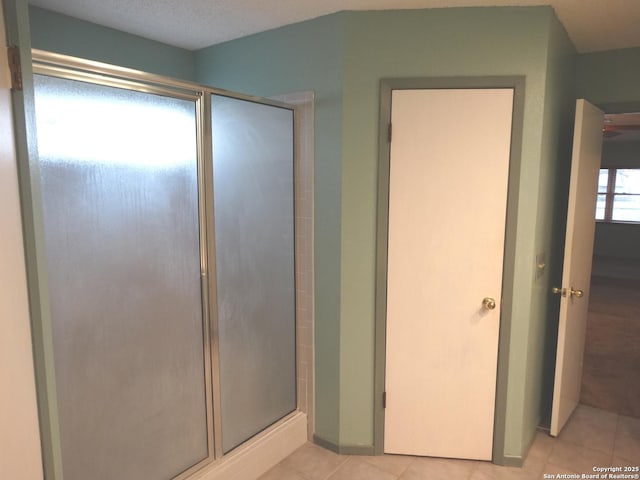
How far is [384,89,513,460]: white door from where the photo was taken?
2.26 meters

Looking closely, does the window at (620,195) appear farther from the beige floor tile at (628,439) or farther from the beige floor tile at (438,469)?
the beige floor tile at (438,469)

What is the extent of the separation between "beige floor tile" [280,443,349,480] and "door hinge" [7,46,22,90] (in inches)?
85.3

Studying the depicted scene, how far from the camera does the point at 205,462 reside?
2141mm

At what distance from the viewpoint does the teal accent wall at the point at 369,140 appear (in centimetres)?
219

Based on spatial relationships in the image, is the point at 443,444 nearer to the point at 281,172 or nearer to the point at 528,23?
the point at 281,172

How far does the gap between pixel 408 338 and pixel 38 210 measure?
1833mm

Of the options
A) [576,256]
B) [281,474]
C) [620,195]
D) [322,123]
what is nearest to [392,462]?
[281,474]

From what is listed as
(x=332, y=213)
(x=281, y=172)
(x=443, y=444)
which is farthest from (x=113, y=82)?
(x=443, y=444)

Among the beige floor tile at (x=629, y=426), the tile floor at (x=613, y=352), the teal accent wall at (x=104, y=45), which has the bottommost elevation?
the beige floor tile at (x=629, y=426)

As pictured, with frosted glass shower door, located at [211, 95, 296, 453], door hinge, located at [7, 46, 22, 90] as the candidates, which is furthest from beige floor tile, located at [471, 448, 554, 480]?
door hinge, located at [7, 46, 22, 90]

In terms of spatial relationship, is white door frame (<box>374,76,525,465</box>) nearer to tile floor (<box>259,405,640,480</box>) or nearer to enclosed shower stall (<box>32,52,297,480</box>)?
tile floor (<box>259,405,640,480</box>)

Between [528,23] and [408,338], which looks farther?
[408,338]

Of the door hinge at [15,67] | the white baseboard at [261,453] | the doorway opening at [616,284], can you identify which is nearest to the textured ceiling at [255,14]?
the doorway opening at [616,284]

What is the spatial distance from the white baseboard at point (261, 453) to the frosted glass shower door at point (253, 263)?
5cm
